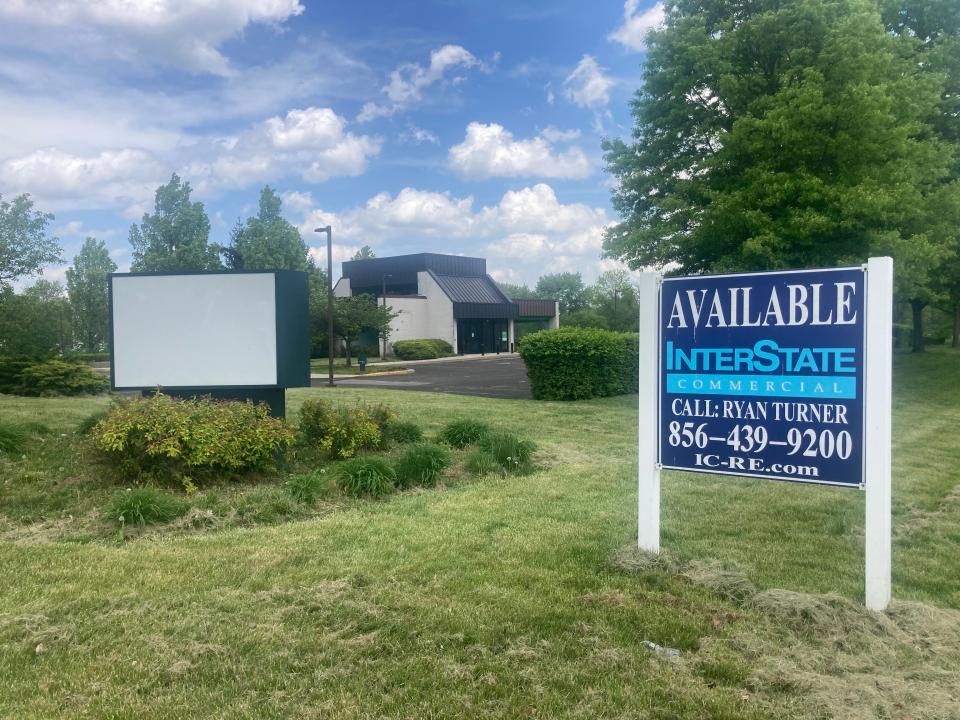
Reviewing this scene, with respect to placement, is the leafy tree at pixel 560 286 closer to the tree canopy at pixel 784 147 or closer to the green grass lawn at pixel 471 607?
the tree canopy at pixel 784 147

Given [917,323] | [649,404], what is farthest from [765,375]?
[917,323]

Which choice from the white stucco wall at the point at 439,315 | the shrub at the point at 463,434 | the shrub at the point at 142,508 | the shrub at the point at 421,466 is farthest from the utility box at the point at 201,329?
the white stucco wall at the point at 439,315

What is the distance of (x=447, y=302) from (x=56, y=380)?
35.9 m

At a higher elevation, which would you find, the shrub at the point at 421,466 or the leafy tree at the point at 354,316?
the leafy tree at the point at 354,316

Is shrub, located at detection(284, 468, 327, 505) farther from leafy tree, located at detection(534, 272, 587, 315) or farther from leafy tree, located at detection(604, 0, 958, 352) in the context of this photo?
leafy tree, located at detection(534, 272, 587, 315)

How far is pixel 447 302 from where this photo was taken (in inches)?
2108

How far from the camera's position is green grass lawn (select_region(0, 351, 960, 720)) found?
133 inches

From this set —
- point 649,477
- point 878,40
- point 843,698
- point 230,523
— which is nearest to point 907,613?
point 843,698

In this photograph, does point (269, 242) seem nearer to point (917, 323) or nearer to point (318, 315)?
point (318, 315)

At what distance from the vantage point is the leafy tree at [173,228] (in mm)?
43094

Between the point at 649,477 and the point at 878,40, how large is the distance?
17.5 m

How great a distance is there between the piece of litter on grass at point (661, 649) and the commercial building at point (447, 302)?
4627 centimetres

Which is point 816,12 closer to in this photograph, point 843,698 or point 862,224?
point 862,224

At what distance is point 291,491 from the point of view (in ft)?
23.2
